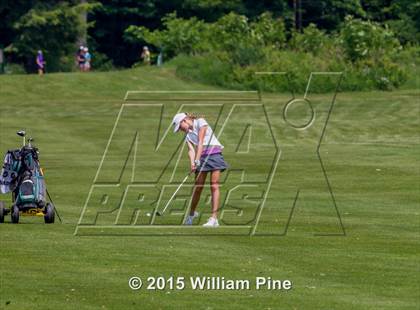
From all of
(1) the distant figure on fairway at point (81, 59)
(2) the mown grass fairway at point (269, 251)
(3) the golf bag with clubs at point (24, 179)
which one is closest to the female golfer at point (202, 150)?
(2) the mown grass fairway at point (269, 251)

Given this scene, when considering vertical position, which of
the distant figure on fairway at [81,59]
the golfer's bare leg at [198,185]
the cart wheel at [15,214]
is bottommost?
the distant figure on fairway at [81,59]

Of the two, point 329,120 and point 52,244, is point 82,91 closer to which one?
point 329,120

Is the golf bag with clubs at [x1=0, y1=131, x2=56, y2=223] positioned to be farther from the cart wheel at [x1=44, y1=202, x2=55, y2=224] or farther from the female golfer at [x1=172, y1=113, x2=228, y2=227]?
the female golfer at [x1=172, y1=113, x2=228, y2=227]

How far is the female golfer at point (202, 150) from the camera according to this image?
20.8 metres

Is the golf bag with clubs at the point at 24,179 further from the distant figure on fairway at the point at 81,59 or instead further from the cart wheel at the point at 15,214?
the distant figure on fairway at the point at 81,59

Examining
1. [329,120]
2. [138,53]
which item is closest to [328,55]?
[329,120]

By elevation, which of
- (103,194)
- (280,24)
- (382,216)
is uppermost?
(382,216)

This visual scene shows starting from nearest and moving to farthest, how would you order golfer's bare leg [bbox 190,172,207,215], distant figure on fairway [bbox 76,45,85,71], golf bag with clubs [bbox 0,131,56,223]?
golf bag with clubs [bbox 0,131,56,223] → golfer's bare leg [bbox 190,172,207,215] → distant figure on fairway [bbox 76,45,85,71]

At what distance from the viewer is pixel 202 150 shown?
68.8 ft

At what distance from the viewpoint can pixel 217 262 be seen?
17391 mm

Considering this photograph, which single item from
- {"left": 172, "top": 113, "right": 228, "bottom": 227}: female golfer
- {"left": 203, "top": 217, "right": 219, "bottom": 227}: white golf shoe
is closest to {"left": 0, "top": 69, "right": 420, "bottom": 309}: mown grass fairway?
{"left": 203, "top": 217, "right": 219, "bottom": 227}: white golf shoe

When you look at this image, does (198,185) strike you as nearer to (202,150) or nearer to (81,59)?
(202,150)

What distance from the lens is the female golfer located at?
20750 mm

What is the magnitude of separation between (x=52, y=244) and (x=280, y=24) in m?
53.1
